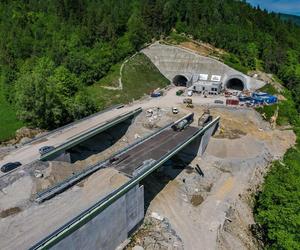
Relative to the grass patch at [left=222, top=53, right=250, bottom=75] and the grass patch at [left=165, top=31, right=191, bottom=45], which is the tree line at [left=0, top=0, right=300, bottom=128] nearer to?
the grass patch at [left=222, top=53, right=250, bottom=75]

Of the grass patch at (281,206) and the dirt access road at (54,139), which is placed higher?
the dirt access road at (54,139)

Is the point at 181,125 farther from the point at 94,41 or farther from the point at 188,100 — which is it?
the point at 94,41

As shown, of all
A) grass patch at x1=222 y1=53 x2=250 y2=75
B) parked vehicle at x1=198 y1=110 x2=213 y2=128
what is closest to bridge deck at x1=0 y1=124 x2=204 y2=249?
parked vehicle at x1=198 y1=110 x2=213 y2=128

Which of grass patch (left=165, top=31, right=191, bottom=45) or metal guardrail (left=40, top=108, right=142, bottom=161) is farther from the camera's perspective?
grass patch (left=165, top=31, right=191, bottom=45)

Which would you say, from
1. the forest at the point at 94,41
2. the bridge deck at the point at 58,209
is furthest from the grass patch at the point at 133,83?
the bridge deck at the point at 58,209

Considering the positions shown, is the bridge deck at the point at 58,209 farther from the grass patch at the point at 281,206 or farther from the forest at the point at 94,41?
the forest at the point at 94,41

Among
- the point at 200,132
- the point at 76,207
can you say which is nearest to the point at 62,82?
the point at 200,132
